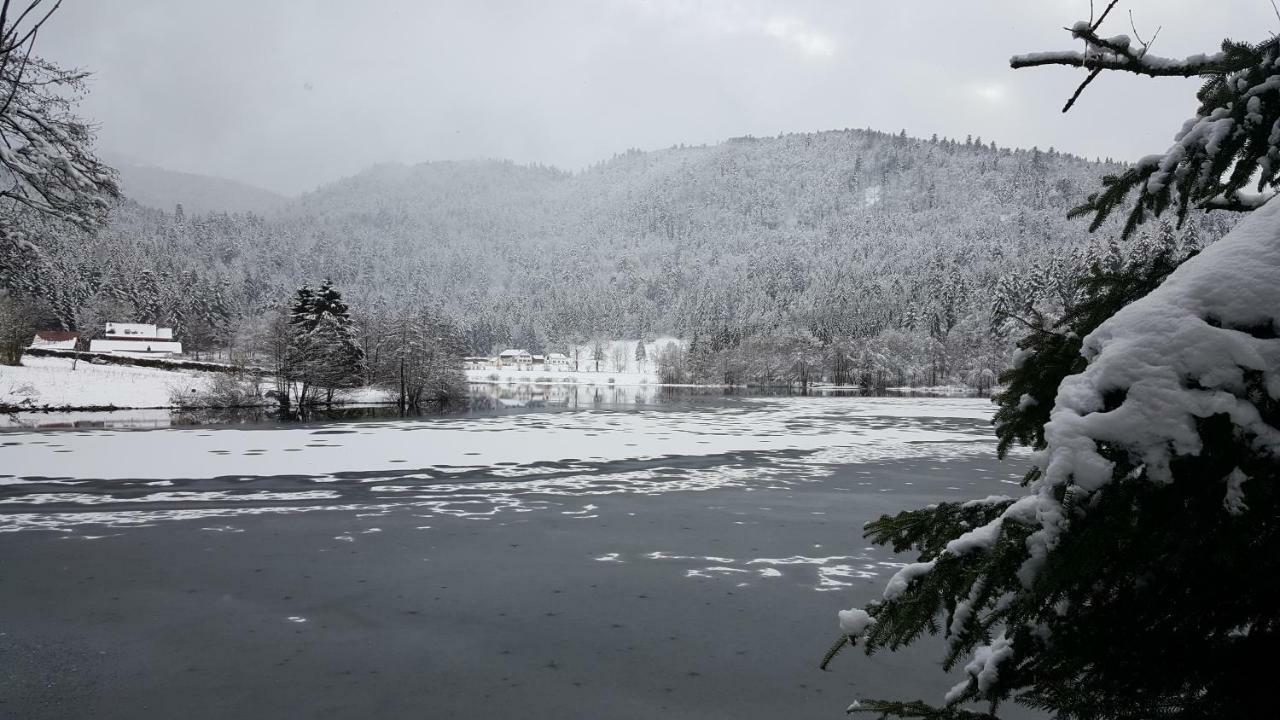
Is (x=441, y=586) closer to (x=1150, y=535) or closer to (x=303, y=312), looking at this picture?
(x=1150, y=535)

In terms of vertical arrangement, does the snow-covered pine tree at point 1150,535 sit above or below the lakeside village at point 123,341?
below

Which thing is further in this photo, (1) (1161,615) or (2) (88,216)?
(2) (88,216)

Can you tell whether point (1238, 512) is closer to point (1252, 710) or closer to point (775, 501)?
point (1252, 710)

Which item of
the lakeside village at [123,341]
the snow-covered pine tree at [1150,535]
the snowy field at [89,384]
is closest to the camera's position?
the snow-covered pine tree at [1150,535]

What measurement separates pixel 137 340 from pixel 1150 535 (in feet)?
384

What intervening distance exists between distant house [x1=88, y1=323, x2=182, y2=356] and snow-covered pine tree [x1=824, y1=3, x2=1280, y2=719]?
108 m

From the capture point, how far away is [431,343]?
65438 millimetres

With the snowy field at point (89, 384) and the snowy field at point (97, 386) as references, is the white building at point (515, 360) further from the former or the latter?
the snowy field at point (89, 384)

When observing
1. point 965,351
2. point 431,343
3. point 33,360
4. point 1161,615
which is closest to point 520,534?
point 1161,615

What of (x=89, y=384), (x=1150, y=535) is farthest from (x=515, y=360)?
(x=1150, y=535)

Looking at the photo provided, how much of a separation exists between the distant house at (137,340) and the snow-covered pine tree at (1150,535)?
10825 centimetres

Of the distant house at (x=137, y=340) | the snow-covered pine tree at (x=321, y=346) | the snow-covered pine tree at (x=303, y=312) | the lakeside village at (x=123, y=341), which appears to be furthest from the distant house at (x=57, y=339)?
the snow-covered pine tree at (x=303, y=312)

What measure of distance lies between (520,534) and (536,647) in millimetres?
5168

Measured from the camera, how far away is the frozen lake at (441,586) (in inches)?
252
